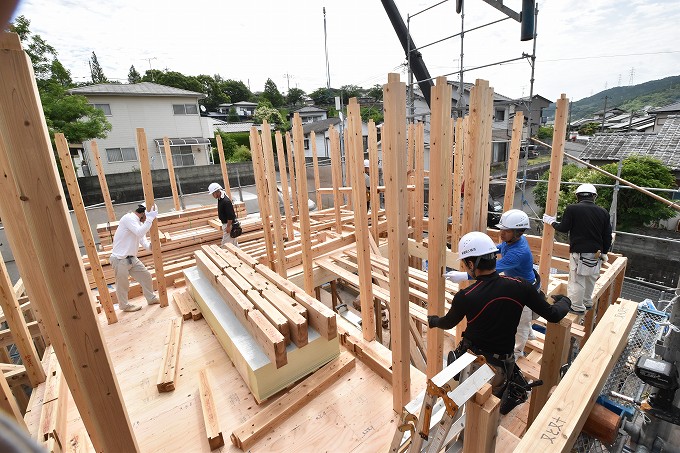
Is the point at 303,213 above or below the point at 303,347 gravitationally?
above

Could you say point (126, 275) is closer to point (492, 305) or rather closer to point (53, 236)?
point (53, 236)

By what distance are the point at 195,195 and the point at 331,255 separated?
16057mm

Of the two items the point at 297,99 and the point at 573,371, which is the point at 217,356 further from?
the point at 297,99

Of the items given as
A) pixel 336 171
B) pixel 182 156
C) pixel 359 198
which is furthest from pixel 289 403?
pixel 182 156

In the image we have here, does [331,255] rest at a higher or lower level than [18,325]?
lower

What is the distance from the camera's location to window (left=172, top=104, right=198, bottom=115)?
2467 cm

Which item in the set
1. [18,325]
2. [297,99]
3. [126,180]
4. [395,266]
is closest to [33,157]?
[395,266]

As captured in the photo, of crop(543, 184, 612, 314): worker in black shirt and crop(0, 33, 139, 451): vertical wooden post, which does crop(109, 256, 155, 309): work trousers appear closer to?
crop(0, 33, 139, 451): vertical wooden post

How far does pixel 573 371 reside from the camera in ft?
6.09

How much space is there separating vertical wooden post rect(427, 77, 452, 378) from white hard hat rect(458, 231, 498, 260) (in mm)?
196

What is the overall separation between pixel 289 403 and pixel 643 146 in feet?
79.4

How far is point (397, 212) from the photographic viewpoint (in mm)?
2635

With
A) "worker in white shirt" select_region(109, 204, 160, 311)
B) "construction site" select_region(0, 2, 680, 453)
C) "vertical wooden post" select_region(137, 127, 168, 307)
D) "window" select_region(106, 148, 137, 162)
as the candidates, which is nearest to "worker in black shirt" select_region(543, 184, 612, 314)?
"construction site" select_region(0, 2, 680, 453)

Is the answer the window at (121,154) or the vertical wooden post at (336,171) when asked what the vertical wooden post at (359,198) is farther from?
the window at (121,154)
